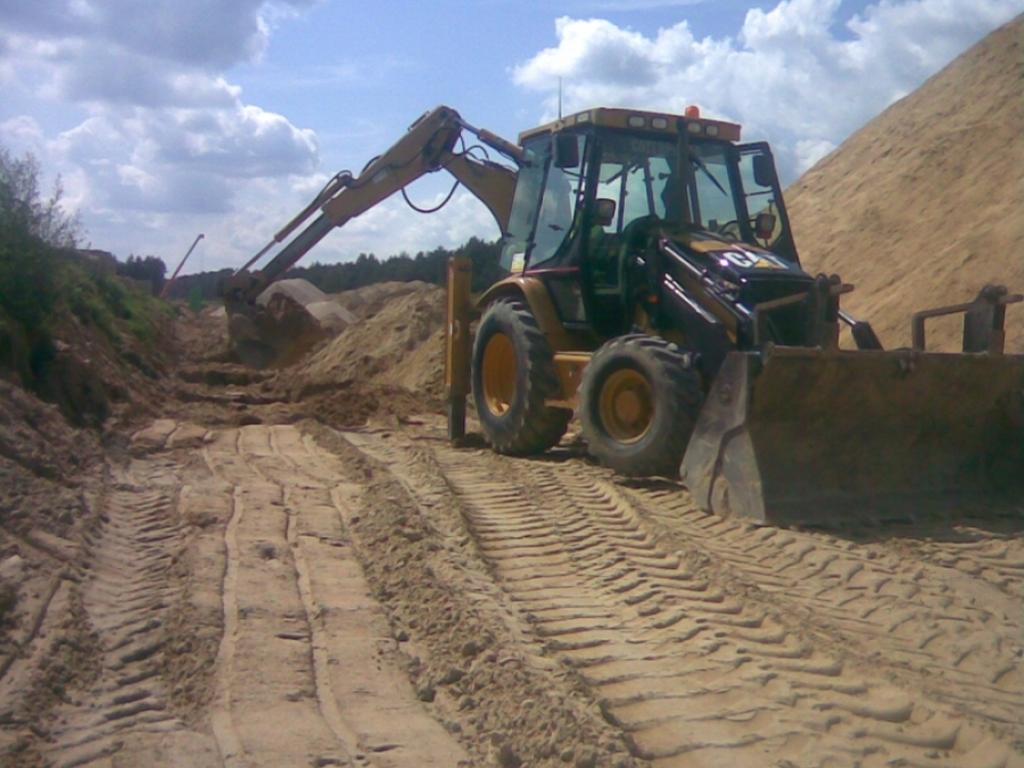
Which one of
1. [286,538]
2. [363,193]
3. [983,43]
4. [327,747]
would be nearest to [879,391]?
[286,538]

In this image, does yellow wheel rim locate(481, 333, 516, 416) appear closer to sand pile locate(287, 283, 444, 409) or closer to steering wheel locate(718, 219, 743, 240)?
steering wheel locate(718, 219, 743, 240)

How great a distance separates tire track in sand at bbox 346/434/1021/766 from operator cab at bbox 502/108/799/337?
2.71 meters

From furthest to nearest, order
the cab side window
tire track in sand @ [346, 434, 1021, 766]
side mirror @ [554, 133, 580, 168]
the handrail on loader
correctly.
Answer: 1. the cab side window
2. side mirror @ [554, 133, 580, 168]
3. the handrail on loader
4. tire track in sand @ [346, 434, 1021, 766]

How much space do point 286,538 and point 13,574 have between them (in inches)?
64.1

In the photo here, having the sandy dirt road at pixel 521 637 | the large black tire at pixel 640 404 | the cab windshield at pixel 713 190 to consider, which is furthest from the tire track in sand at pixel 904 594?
the cab windshield at pixel 713 190

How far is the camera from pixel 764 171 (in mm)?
9414

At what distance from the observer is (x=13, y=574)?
5.09 metres

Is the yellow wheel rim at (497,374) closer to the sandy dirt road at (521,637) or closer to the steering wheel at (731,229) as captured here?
the steering wheel at (731,229)

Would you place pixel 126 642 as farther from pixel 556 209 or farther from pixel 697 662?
pixel 556 209

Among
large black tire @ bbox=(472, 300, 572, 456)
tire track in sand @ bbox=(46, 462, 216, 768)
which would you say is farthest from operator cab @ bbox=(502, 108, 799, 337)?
tire track in sand @ bbox=(46, 462, 216, 768)

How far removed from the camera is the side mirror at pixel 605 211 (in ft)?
29.5

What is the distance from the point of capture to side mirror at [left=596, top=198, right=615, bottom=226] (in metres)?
8.99

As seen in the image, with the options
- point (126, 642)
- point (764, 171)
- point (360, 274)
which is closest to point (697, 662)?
point (126, 642)

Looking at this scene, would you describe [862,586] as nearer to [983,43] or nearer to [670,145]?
[670,145]
